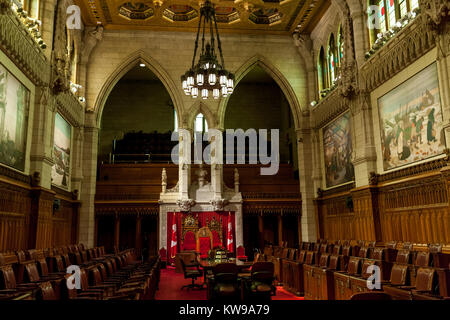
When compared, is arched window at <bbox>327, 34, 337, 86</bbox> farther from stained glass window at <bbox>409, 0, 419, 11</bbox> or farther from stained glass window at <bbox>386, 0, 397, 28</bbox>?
stained glass window at <bbox>409, 0, 419, 11</bbox>

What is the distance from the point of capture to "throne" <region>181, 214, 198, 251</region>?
16484 millimetres

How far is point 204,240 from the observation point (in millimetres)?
15922

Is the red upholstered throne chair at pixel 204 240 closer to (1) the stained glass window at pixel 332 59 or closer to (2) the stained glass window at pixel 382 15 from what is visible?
(1) the stained glass window at pixel 332 59

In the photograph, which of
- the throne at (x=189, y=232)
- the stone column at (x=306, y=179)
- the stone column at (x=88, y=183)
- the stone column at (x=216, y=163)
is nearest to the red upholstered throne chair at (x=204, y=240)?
the throne at (x=189, y=232)

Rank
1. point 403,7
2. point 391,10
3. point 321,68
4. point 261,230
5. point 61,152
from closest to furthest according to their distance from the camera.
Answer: point 403,7 → point 391,10 → point 61,152 → point 261,230 → point 321,68

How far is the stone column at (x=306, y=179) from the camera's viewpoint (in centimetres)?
1737

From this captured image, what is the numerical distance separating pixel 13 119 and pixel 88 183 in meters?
7.23

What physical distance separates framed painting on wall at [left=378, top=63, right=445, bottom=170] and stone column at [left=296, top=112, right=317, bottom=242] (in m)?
6.04

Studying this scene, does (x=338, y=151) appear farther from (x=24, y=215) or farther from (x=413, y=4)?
(x=24, y=215)

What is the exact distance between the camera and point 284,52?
1888 cm

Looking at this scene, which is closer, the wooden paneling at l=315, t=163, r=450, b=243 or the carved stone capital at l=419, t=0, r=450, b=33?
the carved stone capital at l=419, t=0, r=450, b=33

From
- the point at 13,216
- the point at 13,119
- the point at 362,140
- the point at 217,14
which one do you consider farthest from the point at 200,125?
the point at 13,216

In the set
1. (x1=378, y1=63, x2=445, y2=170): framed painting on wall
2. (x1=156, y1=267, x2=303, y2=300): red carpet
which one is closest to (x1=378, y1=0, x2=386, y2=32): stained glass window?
(x1=378, y1=63, x2=445, y2=170): framed painting on wall
